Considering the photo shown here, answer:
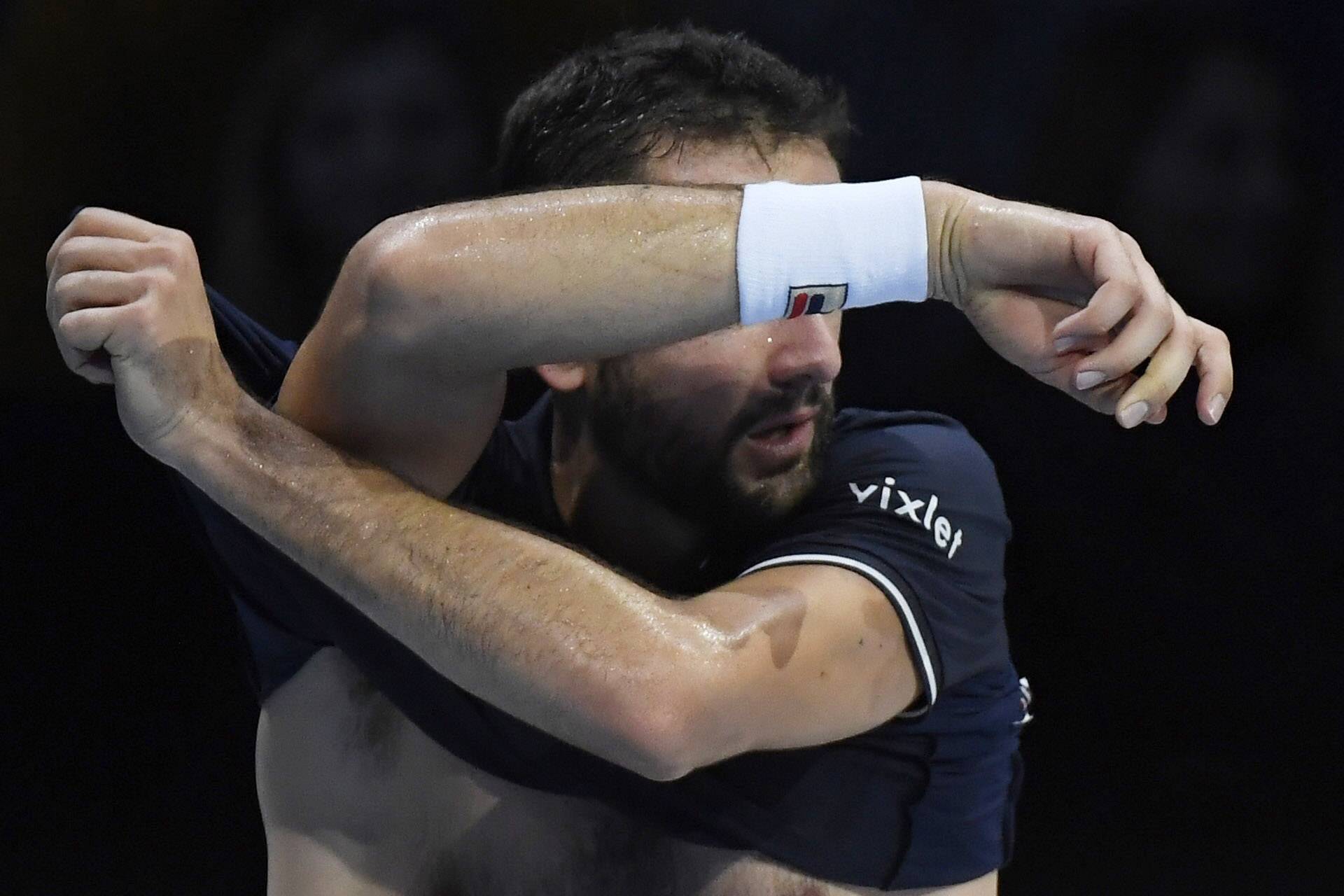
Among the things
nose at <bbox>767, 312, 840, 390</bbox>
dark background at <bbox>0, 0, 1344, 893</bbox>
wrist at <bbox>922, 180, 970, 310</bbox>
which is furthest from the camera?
dark background at <bbox>0, 0, 1344, 893</bbox>

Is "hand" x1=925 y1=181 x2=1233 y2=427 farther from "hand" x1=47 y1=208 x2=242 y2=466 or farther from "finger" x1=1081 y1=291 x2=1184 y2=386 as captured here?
"hand" x1=47 y1=208 x2=242 y2=466

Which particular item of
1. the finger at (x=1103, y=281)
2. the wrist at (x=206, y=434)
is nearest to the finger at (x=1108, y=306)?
the finger at (x=1103, y=281)

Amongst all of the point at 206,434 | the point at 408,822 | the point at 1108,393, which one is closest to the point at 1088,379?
the point at 1108,393

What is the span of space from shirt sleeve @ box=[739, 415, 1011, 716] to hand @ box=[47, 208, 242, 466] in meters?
0.42

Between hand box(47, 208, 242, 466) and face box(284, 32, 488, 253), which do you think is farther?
face box(284, 32, 488, 253)

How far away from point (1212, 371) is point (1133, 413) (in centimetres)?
8

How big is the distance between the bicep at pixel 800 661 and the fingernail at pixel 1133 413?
264 mm

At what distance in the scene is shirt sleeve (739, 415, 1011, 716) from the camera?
3.56 feet

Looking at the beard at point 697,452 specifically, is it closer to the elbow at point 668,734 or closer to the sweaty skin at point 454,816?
the sweaty skin at point 454,816

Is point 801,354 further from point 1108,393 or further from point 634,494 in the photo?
point 1108,393

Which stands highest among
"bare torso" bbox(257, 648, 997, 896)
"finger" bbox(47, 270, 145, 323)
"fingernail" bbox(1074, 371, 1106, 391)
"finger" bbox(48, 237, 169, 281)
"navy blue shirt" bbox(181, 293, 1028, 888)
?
"fingernail" bbox(1074, 371, 1106, 391)

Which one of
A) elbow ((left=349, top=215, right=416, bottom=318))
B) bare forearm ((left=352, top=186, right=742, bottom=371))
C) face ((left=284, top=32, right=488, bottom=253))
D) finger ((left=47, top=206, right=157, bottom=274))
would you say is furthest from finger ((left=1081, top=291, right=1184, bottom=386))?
face ((left=284, top=32, right=488, bottom=253))

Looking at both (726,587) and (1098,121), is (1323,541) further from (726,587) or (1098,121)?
(726,587)

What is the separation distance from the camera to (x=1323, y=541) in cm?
→ 151
